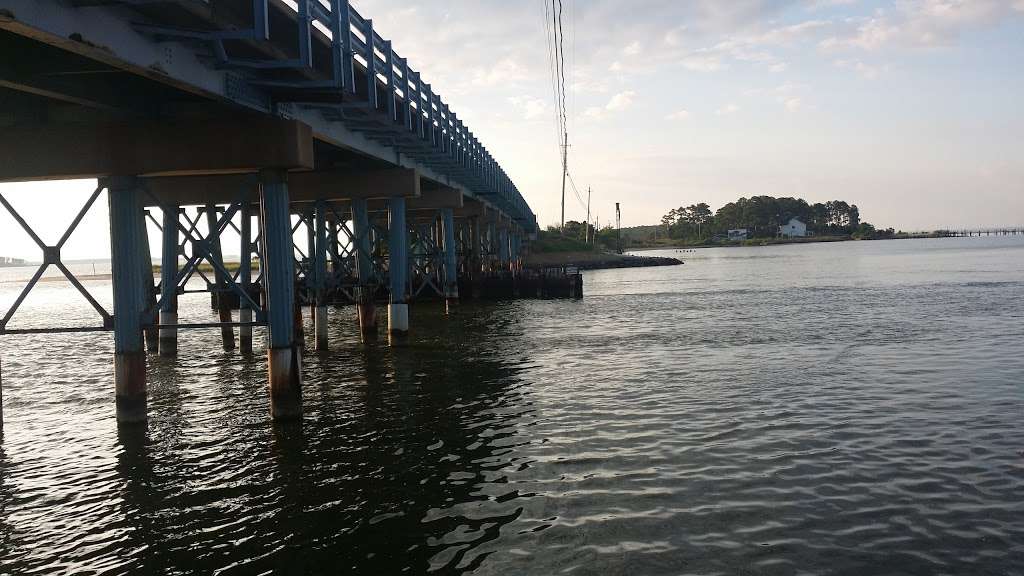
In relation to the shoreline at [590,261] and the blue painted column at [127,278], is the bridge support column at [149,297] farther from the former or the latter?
the shoreline at [590,261]

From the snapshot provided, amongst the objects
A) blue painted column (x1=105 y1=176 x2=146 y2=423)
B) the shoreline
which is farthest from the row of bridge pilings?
the shoreline

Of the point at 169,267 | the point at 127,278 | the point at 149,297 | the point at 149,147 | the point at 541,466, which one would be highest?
the point at 149,147

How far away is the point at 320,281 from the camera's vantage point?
2738 cm

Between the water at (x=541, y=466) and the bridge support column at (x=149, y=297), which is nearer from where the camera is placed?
the water at (x=541, y=466)

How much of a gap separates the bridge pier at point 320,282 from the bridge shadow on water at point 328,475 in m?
5.92

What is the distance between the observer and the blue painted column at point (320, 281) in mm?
26391

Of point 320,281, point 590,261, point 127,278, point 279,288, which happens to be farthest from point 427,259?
point 590,261

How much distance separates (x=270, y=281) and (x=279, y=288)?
194mm

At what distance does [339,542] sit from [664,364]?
13962 mm

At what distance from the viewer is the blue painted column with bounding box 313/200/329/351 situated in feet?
86.6

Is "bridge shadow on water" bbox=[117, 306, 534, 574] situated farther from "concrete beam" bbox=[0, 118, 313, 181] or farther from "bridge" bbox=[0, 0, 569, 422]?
"concrete beam" bbox=[0, 118, 313, 181]

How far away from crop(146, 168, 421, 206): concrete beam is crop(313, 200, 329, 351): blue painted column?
147 centimetres

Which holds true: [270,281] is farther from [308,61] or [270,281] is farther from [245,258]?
[245,258]

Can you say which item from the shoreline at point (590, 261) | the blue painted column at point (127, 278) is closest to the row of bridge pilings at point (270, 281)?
the blue painted column at point (127, 278)
